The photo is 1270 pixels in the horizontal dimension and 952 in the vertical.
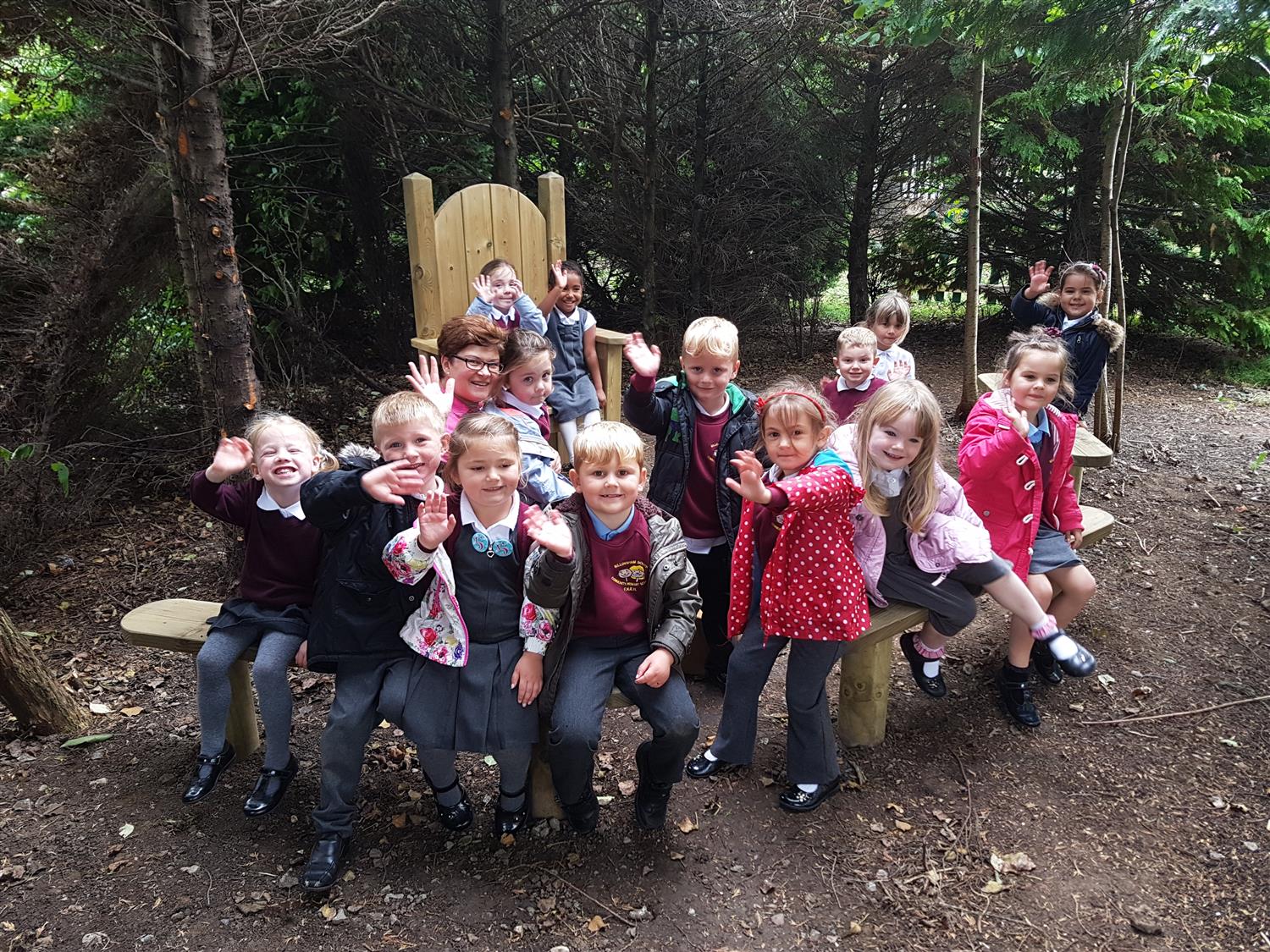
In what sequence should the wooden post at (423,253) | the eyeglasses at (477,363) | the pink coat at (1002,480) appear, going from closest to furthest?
the pink coat at (1002,480), the eyeglasses at (477,363), the wooden post at (423,253)

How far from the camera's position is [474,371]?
134 inches

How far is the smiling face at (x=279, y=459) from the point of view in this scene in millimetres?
2689

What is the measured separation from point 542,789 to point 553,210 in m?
3.53

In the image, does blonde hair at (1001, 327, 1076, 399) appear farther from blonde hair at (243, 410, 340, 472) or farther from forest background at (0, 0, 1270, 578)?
blonde hair at (243, 410, 340, 472)

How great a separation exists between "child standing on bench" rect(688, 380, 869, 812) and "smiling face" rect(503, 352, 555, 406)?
1.04 meters

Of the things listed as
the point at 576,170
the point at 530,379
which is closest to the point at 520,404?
the point at 530,379

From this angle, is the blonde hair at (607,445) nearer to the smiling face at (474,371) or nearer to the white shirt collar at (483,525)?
the white shirt collar at (483,525)

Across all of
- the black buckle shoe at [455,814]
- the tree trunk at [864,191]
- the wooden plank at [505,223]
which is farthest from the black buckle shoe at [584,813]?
the tree trunk at [864,191]

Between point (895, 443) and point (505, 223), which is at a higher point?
point (505, 223)

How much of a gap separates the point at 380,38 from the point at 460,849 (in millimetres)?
5807

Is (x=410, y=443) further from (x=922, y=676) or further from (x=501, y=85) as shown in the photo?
(x=501, y=85)

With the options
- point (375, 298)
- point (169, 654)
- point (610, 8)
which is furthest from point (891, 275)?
point (169, 654)

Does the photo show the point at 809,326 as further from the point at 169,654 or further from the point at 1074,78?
the point at 169,654

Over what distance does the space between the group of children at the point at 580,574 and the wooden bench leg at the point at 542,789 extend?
46mm
